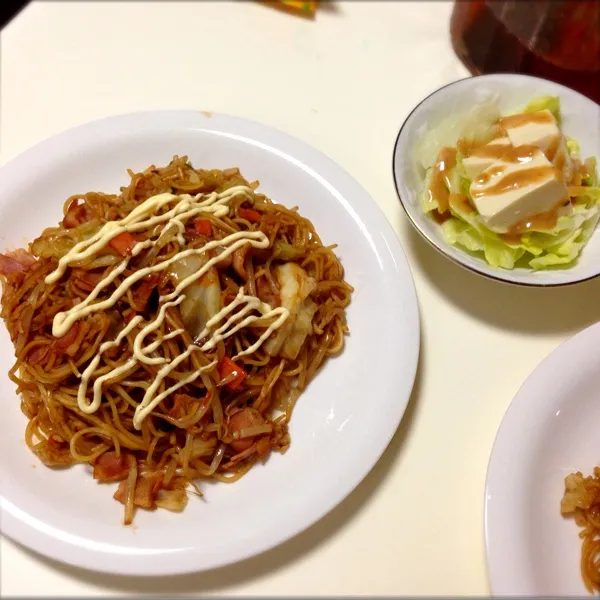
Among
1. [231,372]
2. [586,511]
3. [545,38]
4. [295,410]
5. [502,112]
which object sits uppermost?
[545,38]

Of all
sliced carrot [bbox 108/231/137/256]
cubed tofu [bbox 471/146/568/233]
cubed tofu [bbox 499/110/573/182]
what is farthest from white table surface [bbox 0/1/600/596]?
sliced carrot [bbox 108/231/137/256]

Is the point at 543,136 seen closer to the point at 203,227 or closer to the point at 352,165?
the point at 352,165

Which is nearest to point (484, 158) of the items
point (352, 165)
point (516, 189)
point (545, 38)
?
point (516, 189)

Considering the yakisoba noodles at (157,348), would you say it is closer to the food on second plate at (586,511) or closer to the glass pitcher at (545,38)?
the food on second plate at (586,511)

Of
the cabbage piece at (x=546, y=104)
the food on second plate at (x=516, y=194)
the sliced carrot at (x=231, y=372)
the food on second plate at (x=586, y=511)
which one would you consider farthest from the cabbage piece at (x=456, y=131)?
the food on second plate at (x=586, y=511)

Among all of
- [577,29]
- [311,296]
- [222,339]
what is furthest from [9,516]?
[577,29]

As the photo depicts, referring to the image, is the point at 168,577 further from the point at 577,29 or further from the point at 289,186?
the point at 577,29
